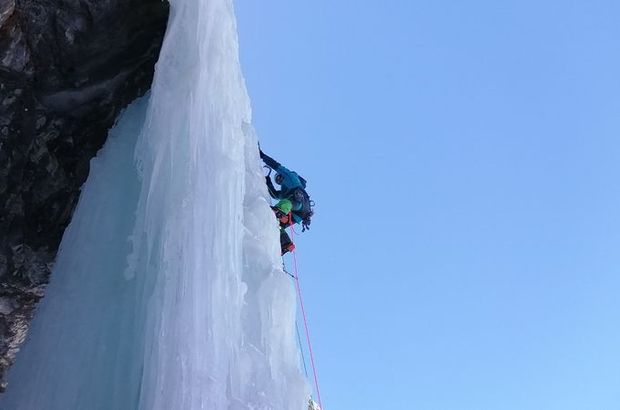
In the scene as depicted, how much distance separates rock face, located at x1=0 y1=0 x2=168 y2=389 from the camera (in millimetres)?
5031

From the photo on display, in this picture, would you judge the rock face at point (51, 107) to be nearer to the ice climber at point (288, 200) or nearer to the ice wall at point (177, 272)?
the ice wall at point (177, 272)

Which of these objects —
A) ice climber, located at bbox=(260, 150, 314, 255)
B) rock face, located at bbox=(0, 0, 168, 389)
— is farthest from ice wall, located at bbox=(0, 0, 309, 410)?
ice climber, located at bbox=(260, 150, 314, 255)

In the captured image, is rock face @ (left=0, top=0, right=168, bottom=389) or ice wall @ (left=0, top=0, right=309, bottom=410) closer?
ice wall @ (left=0, top=0, right=309, bottom=410)

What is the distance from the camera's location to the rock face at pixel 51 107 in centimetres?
503

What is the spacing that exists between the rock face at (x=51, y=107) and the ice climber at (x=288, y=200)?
2377 mm

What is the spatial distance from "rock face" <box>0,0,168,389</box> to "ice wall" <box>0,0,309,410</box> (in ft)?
1.17

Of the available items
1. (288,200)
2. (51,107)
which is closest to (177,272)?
(51,107)

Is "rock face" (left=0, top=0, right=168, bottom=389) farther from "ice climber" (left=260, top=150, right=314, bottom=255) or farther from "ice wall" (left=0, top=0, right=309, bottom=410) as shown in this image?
"ice climber" (left=260, top=150, right=314, bottom=255)

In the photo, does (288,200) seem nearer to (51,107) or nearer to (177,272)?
(51,107)

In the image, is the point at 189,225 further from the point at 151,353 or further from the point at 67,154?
the point at 67,154

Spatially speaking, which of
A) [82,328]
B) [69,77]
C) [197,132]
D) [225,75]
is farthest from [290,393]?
[69,77]

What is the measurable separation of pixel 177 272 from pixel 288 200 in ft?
11.8

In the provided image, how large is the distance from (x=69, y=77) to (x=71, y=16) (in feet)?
1.73

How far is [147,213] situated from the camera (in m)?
4.31
